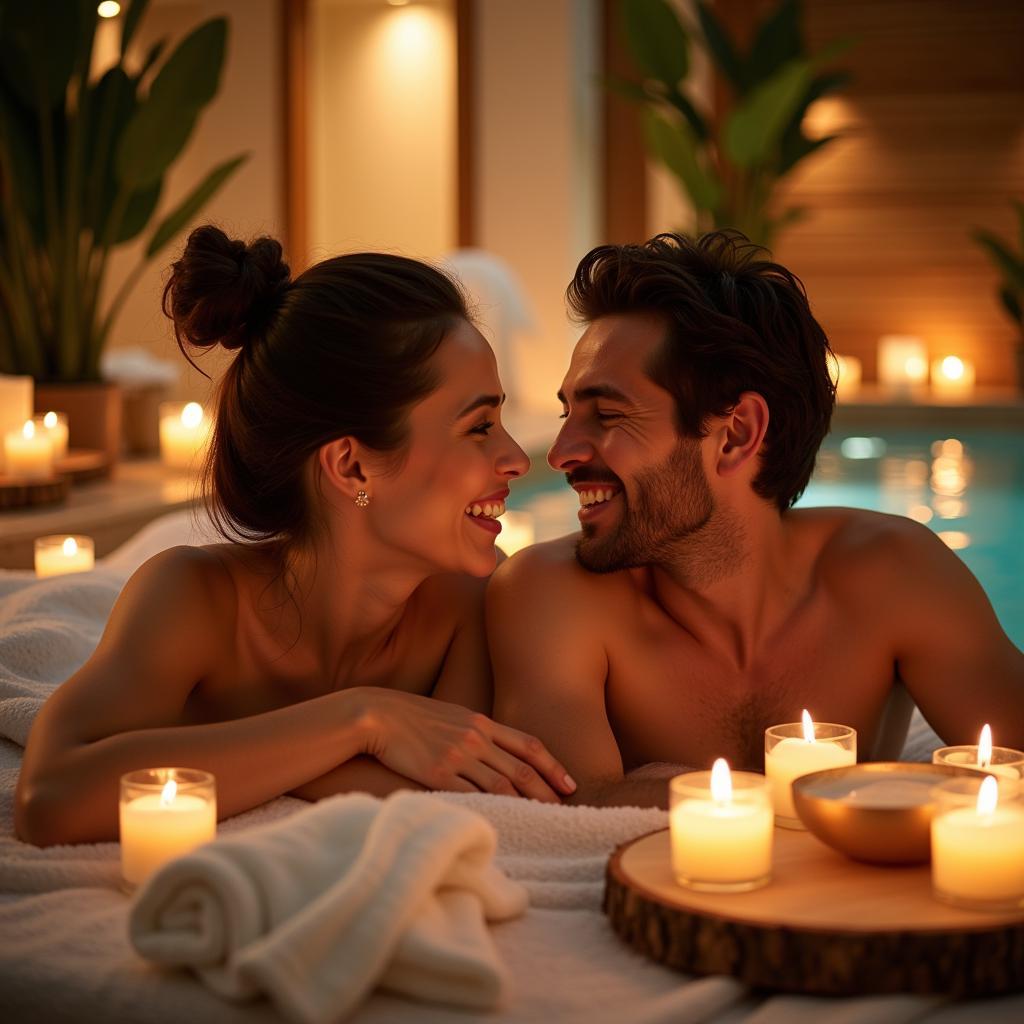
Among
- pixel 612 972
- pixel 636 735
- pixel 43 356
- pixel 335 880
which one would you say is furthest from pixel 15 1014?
pixel 43 356

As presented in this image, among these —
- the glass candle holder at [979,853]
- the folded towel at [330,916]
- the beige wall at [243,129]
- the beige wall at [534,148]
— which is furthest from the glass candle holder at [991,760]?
the beige wall at [243,129]

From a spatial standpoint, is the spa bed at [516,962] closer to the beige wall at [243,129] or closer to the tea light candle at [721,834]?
the tea light candle at [721,834]

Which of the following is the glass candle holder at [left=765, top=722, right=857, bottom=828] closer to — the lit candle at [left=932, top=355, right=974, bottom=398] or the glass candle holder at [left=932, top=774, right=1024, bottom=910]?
the glass candle holder at [left=932, top=774, right=1024, bottom=910]

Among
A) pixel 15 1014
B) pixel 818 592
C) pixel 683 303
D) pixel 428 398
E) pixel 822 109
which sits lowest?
pixel 15 1014

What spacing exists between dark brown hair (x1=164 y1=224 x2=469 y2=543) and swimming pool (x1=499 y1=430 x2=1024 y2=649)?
7.06 feet

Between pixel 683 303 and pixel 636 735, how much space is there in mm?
592

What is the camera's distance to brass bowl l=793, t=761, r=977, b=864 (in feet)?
4.20

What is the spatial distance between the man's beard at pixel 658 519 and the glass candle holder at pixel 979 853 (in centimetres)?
78

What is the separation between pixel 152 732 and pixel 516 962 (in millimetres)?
526

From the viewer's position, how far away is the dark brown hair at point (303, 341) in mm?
1812

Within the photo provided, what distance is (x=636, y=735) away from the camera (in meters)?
2.04

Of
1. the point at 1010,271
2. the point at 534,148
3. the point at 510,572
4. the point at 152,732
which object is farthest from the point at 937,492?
the point at 152,732

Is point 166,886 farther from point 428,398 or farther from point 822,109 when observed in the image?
point 822,109

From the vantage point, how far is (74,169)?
4.39m
